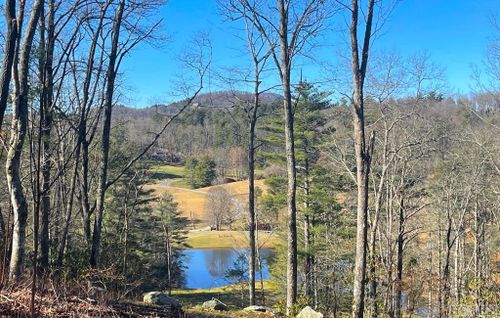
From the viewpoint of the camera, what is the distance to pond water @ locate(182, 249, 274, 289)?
34325 millimetres

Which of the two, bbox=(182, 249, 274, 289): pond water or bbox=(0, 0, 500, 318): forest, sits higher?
bbox=(0, 0, 500, 318): forest

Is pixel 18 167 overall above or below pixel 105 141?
below

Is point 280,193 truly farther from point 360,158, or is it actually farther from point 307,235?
point 360,158

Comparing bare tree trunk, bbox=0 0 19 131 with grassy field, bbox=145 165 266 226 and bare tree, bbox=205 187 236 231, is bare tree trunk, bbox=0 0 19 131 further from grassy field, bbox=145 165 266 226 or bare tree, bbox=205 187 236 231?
grassy field, bbox=145 165 266 226

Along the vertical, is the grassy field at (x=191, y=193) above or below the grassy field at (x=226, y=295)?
above

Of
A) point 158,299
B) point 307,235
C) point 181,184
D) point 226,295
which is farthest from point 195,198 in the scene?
point 158,299

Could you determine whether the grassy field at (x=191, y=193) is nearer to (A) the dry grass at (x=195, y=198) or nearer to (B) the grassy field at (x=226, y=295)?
(A) the dry grass at (x=195, y=198)

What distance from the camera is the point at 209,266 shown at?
4181cm

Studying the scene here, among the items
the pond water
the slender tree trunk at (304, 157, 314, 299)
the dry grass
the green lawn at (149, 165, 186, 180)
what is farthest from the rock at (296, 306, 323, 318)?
the green lawn at (149, 165, 186, 180)

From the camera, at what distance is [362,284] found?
8227mm

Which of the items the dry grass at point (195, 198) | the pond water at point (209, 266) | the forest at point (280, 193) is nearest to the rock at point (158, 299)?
the forest at point (280, 193)

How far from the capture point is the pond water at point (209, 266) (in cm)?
3433

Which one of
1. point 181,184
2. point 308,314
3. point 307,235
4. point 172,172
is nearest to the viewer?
point 308,314

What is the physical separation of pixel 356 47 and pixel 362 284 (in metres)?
4.79
